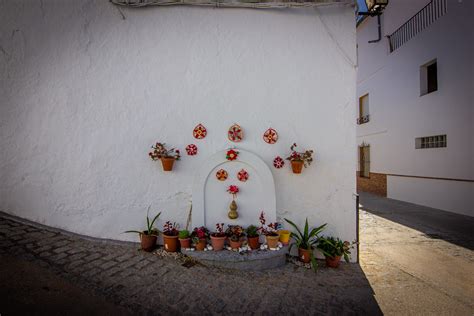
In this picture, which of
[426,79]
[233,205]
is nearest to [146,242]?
[233,205]

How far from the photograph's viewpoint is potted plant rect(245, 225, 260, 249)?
362 centimetres

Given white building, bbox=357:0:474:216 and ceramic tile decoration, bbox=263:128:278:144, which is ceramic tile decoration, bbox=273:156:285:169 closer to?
ceramic tile decoration, bbox=263:128:278:144

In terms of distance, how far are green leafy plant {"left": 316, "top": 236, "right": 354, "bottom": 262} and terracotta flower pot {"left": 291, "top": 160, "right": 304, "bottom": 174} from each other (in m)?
1.23

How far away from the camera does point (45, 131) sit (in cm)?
427

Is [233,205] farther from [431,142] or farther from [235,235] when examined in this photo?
[431,142]

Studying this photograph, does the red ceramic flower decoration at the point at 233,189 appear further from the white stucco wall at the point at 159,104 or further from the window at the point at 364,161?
the window at the point at 364,161

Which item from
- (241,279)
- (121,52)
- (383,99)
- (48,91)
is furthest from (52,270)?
(383,99)

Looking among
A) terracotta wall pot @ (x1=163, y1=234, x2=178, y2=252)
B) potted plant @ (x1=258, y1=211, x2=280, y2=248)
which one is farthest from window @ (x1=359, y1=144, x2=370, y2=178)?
terracotta wall pot @ (x1=163, y1=234, x2=178, y2=252)

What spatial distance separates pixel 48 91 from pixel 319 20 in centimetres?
519

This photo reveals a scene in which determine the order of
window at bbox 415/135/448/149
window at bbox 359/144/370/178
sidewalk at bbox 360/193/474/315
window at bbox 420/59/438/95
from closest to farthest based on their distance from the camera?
sidewalk at bbox 360/193/474/315
window at bbox 415/135/448/149
window at bbox 420/59/438/95
window at bbox 359/144/370/178

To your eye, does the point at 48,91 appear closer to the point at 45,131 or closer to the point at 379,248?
the point at 45,131

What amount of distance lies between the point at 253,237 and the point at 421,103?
858 cm

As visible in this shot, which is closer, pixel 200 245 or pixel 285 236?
pixel 200 245

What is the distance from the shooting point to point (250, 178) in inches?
154
